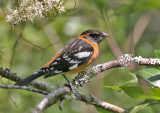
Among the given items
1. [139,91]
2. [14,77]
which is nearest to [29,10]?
[139,91]

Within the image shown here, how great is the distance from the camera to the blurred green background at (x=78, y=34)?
4.42 metres

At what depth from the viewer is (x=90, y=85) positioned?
5.05 m

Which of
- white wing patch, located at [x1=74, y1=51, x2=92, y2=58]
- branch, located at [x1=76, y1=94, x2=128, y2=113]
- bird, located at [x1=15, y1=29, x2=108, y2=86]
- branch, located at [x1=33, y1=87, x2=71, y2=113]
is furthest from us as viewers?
white wing patch, located at [x1=74, y1=51, x2=92, y2=58]

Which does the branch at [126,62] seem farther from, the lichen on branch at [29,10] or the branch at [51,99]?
the lichen on branch at [29,10]

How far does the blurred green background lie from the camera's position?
4.42 meters

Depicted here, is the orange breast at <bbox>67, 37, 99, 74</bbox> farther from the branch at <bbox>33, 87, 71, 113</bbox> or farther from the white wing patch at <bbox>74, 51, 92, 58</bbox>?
the branch at <bbox>33, 87, 71, 113</bbox>

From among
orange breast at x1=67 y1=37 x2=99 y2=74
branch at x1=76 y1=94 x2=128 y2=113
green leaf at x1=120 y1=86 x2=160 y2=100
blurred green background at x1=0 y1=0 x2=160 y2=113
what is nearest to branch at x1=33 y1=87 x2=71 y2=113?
→ branch at x1=76 y1=94 x2=128 y2=113

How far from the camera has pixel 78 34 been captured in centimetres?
580

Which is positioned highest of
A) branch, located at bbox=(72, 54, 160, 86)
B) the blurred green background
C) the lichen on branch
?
the lichen on branch

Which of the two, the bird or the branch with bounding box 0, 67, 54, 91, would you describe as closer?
the branch with bounding box 0, 67, 54, 91

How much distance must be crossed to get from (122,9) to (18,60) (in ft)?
6.88

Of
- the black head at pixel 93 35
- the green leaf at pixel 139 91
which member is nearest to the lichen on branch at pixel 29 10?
the green leaf at pixel 139 91

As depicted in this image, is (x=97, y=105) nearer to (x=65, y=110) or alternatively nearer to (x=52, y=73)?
(x=52, y=73)

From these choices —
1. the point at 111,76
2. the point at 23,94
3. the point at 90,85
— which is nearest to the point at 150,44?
the point at 111,76
